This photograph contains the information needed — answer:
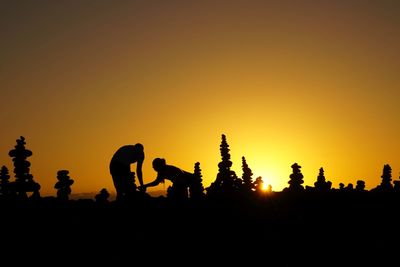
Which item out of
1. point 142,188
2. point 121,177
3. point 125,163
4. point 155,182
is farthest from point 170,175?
point 121,177

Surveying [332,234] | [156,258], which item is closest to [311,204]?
[332,234]

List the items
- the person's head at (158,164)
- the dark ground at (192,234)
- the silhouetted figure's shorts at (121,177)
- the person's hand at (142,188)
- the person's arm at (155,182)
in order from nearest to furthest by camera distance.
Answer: the dark ground at (192,234) → the person's head at (158,164) → the person's arm at (155,182) → the person's hand at (142,188) → the silhouetted figure's shorts at (121,177)

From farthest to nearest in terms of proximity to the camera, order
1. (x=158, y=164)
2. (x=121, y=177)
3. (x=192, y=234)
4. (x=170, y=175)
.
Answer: (x=121, y=177) → (x=170, y=175) → (x=158, y=164) → (x=192, y=234)

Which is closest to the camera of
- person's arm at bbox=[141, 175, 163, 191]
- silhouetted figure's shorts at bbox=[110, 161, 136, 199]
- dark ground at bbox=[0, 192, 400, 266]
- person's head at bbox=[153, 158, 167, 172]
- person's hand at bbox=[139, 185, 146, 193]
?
dark ground at bbox=[0, 192, 400, 266]

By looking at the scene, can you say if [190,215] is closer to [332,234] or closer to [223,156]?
[332,234]

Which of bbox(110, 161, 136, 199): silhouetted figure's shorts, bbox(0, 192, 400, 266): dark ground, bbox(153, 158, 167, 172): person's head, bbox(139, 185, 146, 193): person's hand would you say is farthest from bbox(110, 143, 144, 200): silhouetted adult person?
bbox(0, 192, 400, 266): dark ground

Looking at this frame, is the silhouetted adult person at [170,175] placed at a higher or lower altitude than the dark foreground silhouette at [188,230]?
higher

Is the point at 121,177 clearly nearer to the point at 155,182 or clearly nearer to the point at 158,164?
the point at 155,182

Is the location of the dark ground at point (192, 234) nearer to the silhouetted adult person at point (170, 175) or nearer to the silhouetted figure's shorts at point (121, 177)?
the silhouetted figure's shorts at point (121, 177)

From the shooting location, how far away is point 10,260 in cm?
2373

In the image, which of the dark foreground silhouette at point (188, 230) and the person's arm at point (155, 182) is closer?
the dark foreground silhouette at point (188, 230)

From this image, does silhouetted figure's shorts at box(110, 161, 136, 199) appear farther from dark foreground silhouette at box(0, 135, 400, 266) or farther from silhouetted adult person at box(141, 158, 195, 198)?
silhouetted adult person at box(141, 158, 195, 198)

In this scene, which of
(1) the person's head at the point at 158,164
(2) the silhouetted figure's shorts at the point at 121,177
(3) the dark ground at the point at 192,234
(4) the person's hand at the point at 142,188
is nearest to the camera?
(3) the dark ground at the point at 192,234

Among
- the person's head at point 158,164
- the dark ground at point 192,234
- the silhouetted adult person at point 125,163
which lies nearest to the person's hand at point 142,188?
the silhouetted adult person at point 125,163
